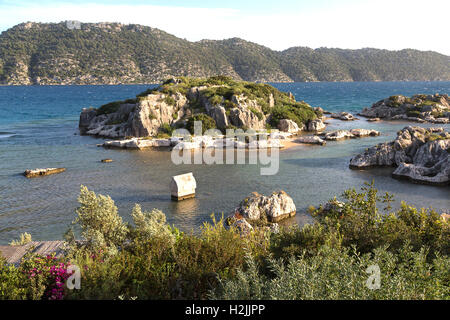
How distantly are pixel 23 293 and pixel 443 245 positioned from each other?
12.7 meters

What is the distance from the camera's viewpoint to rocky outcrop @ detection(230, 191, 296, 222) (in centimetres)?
2312

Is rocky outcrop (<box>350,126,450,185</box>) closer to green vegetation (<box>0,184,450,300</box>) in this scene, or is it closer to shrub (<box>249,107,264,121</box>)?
green vegetation (<box>0,184,450,300</box>)

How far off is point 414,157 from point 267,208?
2368 cm

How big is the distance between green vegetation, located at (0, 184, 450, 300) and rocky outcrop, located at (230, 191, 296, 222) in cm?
1000

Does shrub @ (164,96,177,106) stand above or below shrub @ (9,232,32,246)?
above

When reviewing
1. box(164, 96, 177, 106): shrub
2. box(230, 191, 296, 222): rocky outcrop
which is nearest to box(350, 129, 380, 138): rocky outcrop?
box(164, 96, 177, 106): shrub

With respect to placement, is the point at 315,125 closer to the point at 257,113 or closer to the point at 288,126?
the point at 288,126

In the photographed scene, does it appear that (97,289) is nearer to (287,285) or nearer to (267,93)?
(287,285)

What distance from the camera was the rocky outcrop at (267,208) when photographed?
23.1 metres

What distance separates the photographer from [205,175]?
3494 cm

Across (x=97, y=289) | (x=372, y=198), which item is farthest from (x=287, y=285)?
(x=372, y=198)

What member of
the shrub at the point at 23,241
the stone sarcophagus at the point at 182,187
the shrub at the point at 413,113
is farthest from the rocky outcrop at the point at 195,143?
the shrub at the point at 413,113

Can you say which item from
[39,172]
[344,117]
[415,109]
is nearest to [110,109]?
[39,172]

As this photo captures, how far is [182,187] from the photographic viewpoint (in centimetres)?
2727
